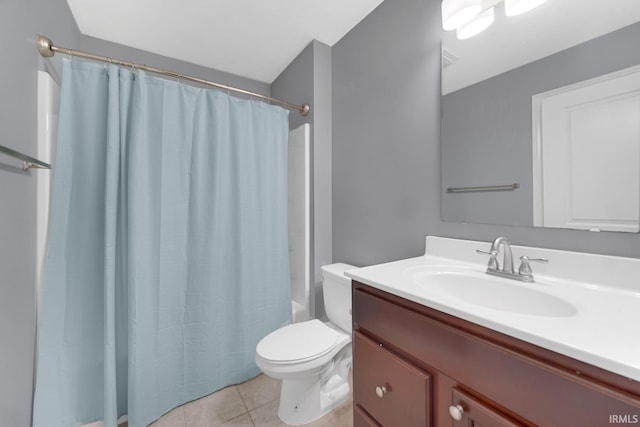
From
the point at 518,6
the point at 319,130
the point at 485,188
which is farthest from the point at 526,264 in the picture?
the point at 319,130

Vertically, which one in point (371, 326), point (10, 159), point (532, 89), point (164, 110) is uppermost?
point (164, 110)

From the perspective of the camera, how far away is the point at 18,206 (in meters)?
0.96

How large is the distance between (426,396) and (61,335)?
1566 mm

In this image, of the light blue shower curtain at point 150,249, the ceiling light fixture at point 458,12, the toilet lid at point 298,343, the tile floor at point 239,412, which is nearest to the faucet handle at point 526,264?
the toilet lid at point 298,343

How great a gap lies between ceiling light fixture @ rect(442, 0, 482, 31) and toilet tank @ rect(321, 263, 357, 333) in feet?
4.30

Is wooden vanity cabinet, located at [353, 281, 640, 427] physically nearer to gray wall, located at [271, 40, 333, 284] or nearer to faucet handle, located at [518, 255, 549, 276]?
faucet handle, located at [518, 255, 549, 276]

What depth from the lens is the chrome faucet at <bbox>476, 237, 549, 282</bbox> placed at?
87cm

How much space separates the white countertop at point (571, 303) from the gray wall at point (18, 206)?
3.91 ft

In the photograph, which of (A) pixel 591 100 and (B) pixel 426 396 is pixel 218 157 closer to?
(B) pixel 426 396

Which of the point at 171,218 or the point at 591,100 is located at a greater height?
the point at 591,100

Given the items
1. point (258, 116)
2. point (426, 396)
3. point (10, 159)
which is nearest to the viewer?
point (426, 396)

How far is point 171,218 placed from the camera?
140 centimetres

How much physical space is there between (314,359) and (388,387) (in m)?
0.51

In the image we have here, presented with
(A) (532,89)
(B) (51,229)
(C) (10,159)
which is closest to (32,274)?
(B) (51,229)
